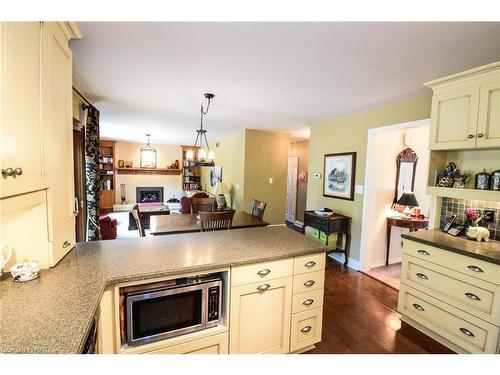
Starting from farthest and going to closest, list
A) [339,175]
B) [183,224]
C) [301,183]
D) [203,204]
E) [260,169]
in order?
[301,183] < [260,169] < [203,204] < [339,175] < [183,224]

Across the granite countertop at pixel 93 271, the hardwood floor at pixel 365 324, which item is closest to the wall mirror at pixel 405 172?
the hardwood floor at pixel 365 324

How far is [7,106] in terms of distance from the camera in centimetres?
83

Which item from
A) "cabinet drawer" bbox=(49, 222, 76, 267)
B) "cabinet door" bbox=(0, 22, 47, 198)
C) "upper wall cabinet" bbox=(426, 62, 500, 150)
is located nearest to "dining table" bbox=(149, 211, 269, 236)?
"cabinet drawer" bbox=(49, 222, 76, 267)

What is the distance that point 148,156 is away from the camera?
27.6ft

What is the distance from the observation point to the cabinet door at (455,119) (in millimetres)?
1932

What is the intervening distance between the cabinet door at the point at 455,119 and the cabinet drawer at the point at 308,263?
62.9 inches

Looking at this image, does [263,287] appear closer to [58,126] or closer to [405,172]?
[58,126]

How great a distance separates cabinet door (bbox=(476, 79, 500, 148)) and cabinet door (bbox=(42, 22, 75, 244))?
2.97m

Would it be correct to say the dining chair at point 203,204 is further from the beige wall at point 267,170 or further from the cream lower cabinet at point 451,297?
the cream lower cabinet at point 451,297

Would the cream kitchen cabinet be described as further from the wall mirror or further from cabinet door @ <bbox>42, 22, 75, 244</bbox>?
the wall mirror

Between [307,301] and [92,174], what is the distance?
3.37 metres

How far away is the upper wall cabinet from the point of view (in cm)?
181

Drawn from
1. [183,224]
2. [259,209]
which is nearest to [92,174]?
[183,224]
